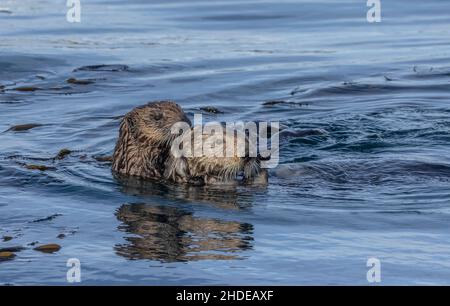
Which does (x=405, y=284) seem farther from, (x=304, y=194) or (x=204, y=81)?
(x=204, y=81)

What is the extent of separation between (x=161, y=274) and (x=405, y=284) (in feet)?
4.00

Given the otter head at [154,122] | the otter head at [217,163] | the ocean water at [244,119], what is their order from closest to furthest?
the ocean water at [244,119]
the otter head at [217,163]
the otter head at [154,122]

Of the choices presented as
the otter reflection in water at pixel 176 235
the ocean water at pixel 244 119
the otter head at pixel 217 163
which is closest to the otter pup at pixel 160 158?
the otter head at pixel 217 163

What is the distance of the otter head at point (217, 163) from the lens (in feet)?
21.7

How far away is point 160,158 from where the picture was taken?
7293mm

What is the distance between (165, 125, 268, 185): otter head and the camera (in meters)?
6.62

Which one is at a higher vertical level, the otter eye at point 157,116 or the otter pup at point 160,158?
the otter eye at point 157,116

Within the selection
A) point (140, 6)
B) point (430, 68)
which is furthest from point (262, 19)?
point (430, 68)

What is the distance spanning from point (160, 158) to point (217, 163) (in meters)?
0.63

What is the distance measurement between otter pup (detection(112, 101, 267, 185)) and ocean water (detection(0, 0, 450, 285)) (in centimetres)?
12

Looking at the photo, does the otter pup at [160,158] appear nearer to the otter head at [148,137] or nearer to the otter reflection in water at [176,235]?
the otter head at [148,137]

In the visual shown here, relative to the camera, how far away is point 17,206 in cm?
652

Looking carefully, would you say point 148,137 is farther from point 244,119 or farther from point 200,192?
point 244,119

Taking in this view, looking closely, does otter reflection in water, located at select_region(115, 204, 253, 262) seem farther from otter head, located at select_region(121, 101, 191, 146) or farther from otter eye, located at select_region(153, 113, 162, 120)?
otter eye, located at select_region(153, 113, 162, 120)
